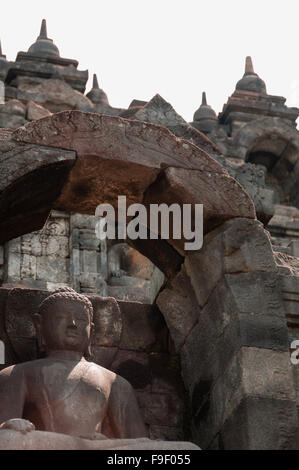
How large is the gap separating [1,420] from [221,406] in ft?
5.31

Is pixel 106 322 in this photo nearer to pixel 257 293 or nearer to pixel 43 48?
pixel 257 293

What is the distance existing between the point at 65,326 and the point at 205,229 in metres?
1.37

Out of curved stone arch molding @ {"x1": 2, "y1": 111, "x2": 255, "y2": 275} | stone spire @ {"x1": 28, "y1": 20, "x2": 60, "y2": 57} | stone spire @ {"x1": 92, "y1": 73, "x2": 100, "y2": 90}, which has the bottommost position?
curved stone arch molding @ {"x1": 2, "y1": 111, "x2": 255, "y2": 275}

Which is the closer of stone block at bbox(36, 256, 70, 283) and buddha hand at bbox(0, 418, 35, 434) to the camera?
buddha hand at bbox(0, 418, 35, 434)

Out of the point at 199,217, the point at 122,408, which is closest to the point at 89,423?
the point at 122,408

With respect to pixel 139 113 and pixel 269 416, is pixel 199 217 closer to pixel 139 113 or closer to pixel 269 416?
pixel 269 416

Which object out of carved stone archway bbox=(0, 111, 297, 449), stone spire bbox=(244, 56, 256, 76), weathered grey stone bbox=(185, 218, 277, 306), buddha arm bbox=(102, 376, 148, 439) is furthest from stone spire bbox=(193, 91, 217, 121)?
buddha arm bbox=(102, 376, 148, 439)

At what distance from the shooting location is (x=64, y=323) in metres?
9.39

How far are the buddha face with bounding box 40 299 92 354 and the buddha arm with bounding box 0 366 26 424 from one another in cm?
36

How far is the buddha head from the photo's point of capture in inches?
369

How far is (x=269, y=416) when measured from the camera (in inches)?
348

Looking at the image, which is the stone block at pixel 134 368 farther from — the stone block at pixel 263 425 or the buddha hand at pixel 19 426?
the buddha hand at pixel 19 426

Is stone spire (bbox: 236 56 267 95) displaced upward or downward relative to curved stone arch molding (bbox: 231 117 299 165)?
upward

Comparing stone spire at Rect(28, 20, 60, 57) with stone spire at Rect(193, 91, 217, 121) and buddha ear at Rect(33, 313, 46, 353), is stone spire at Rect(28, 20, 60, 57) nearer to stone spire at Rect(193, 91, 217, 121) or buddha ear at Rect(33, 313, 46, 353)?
stone spire at Rect(193, 91, 217, 121)
